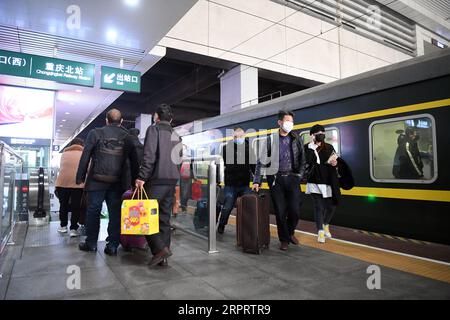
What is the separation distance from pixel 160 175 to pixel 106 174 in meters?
0.89

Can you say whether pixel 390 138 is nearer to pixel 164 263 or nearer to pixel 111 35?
pixel 164 263

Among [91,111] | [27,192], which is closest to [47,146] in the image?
[27,192]

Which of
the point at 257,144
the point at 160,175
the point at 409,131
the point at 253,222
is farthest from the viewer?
the point at 257,144

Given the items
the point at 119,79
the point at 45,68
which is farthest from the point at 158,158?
the point at 119,79

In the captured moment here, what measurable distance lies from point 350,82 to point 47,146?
982 centimetres

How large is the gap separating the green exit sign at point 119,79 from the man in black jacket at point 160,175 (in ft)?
20.1

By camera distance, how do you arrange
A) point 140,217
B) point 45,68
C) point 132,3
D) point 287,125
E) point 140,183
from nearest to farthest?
point 140,217 → point 140,183 → point 287,125 → point 132,3 → point 45,68

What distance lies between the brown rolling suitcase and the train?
1.74m

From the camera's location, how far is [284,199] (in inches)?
169

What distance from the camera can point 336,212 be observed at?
538cm

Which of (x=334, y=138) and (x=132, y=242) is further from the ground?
(x=334, y=138)

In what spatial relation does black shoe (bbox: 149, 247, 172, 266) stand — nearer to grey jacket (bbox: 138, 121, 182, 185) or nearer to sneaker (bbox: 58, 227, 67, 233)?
grey jacket (bbox: 138, 121, 182, 185)

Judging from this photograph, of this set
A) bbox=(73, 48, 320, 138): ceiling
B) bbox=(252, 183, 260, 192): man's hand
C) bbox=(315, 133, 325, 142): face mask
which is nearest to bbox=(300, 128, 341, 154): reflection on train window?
bbox=(315, 133, 325, 142): face mask

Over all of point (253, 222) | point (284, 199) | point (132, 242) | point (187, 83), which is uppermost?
point (187, 83)
